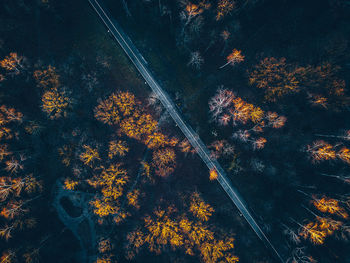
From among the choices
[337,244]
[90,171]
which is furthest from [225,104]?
[337,244]

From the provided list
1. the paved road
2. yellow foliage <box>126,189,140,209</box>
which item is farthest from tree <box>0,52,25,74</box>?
yellow foliage <box>126,189,140,209</box>

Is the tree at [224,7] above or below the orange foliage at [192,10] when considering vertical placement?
below

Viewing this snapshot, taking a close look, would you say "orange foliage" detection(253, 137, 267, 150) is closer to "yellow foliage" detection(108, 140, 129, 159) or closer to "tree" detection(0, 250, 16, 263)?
"yellow foliage" detection(108, 140, 129, 159)

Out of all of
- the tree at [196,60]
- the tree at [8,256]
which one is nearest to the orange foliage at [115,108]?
the tree at [196,60]

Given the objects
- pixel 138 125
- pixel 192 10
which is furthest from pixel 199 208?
pixel 192 10

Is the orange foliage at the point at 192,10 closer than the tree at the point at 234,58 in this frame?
Yes

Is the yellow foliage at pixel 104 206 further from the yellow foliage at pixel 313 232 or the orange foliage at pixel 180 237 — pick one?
the yellow foliage at pixel 313 232
